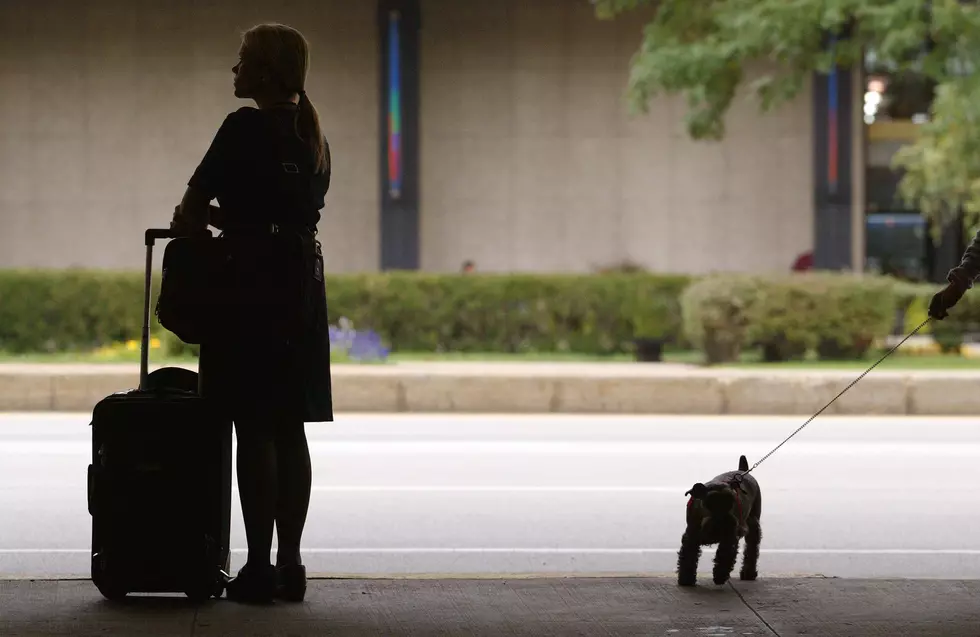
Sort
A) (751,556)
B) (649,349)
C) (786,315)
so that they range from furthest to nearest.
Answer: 1. (649,349)
2. (786,315)
3. (751,556)

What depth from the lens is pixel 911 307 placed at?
882 inches

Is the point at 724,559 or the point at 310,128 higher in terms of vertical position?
the point at 310,128

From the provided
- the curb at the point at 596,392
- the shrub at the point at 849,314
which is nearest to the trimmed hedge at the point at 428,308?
the shrub at the point at 849,314

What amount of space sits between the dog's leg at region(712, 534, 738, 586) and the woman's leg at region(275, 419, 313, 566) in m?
1.57

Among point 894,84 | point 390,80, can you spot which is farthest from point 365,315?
point 894,84

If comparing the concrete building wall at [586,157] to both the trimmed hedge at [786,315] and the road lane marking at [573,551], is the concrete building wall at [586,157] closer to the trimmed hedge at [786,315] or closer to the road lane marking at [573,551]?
the trimmed hedge at [786,315]

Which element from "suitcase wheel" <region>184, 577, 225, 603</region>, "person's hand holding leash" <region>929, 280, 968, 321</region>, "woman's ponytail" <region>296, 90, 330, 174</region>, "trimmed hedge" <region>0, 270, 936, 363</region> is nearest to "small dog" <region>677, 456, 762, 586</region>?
"person's hand holding leash" <region>929, 280, 968, 321</region>

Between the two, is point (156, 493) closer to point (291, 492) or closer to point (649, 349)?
point (291, 492)

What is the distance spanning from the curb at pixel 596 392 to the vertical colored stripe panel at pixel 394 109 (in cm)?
1171

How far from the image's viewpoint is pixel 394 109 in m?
26.2


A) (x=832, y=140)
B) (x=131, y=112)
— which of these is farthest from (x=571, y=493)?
(x=131, y=112)

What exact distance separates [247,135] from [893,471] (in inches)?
275

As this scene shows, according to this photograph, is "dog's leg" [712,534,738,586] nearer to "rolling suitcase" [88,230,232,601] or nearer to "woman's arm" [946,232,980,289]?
"woman's arm" [946,232,980,289]

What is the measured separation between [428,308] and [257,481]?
50.2ft
